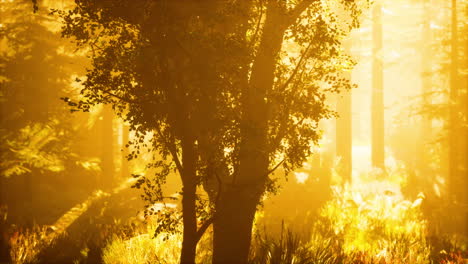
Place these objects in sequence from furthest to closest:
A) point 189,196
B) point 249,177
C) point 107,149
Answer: point 107,149, point 249,177, point 189,196

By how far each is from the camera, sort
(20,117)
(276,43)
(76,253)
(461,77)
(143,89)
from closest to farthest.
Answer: (143,89) → (276,43) → (76,253) → (20,117) → (461,77)

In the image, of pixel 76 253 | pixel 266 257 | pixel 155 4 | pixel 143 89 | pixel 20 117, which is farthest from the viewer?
pixel 20 117

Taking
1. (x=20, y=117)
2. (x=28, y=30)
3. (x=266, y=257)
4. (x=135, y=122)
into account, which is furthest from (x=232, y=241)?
(x=28, y=30)

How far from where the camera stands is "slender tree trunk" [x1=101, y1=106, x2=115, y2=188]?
72.7ft

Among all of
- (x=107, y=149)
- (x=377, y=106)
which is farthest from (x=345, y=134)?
(x=107, y=149)

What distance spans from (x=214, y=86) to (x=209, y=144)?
111cm

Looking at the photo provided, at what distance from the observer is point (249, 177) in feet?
28.1

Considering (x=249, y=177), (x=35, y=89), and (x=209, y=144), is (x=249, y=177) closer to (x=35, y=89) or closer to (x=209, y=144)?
(x=209, y=144)

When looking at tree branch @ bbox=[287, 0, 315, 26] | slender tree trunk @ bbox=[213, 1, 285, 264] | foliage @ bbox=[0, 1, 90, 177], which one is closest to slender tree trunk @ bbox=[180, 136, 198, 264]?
slender tree trunk @ bbox=[213, 1, 285, 264]

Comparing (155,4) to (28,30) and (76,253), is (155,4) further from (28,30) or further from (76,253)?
(28,30)

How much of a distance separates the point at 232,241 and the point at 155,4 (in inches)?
207

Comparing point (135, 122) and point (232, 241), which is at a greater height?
point (135, 122)

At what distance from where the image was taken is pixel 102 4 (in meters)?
6.98

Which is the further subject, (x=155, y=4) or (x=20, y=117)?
(x=20, y=117)
